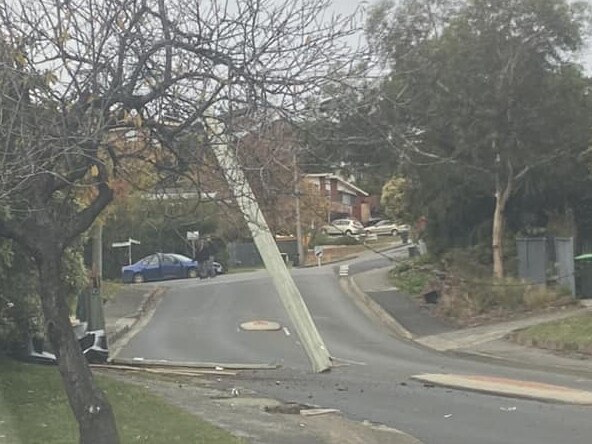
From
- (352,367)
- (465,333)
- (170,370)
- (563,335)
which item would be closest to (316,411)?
(170,370)

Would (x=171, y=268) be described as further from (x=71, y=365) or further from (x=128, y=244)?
(x=71, y=365)

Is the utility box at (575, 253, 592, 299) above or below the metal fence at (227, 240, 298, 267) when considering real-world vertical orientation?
below

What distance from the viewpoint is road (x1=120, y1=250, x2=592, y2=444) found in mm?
11561

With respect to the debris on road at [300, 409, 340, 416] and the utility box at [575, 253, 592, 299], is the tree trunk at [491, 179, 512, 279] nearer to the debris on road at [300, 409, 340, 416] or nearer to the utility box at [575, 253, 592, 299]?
the utility box at [575, 253, 592, 299]

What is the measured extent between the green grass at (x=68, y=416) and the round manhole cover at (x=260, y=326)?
1298 cm

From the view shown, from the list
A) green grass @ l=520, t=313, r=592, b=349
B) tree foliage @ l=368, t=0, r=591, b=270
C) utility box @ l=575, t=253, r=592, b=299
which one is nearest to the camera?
green grass @ l=520, t=313, r=592, b=349

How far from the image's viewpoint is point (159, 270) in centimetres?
4888

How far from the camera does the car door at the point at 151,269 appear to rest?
4859 cm

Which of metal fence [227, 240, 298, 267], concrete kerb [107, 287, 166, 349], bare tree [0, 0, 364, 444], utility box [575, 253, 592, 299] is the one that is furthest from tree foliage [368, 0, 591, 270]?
metal fence [227, 240, 298, 267]

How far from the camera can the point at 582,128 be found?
29.4 m

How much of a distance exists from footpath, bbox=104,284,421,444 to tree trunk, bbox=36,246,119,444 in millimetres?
2270

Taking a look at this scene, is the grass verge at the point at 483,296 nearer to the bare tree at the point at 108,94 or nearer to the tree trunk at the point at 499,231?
the tree trunk at the point at 499,231

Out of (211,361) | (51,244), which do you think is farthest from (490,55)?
(51,244)

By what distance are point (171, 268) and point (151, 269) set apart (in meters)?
0.99
